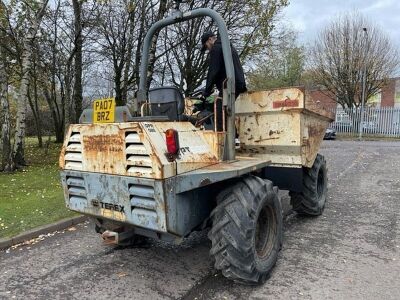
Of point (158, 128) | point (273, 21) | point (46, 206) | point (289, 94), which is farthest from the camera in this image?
point (273, 21)

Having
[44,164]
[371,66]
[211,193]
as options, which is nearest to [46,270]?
[211,193]

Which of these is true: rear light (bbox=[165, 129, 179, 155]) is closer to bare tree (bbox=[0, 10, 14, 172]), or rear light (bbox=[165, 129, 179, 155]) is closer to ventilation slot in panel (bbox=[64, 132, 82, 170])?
ventilation slot in panel (bbox=[64, 132, 82, 170])

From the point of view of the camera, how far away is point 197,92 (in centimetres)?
504

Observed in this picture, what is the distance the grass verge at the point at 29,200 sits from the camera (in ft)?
19.6

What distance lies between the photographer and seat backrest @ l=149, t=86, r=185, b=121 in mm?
4262

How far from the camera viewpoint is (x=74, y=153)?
13.3 feet

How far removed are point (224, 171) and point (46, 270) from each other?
2.41 m

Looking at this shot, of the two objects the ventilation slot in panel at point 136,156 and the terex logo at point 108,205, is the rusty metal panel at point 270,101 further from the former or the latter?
the terex logo at point 108,205

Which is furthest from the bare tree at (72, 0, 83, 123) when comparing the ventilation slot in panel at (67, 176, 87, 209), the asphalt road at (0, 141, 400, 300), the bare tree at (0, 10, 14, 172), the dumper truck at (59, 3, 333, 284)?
the ventilation slot in panel at (67, 176, 87, 209)

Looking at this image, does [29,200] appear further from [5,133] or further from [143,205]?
[5,133]

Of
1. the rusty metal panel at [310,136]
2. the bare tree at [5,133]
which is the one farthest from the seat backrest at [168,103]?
the bare tree at [5,133]

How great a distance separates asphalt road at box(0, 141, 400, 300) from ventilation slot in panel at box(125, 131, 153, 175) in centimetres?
128

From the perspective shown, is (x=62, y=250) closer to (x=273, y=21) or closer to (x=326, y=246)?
(x=326, y=246)

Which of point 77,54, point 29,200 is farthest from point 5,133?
point 77,54
